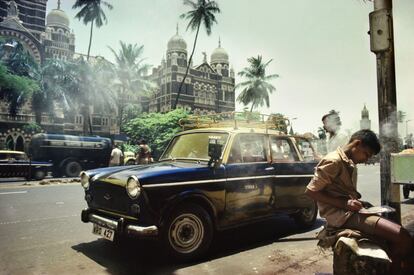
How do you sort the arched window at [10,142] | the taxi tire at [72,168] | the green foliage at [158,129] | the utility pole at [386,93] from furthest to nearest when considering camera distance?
the arched window at [10,142], the green foliage at [158,129], the taxi tire at [72,168], the utility pole at [386,93]

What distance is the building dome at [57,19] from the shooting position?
2029 inches

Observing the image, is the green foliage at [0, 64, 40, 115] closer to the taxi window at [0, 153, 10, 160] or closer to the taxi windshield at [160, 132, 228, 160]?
the taxi window at [0, 153, 10, 160]

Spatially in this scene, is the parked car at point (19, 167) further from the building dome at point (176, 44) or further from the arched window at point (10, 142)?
the building dome at point (176, 44)

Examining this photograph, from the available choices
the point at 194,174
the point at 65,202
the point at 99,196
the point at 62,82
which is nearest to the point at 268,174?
the point at 194,174

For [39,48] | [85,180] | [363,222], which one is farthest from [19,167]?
[39,48]

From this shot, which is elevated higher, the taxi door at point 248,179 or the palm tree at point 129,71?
the palm tree at point 129,71

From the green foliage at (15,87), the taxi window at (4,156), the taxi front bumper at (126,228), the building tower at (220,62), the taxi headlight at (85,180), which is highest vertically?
the building tower at (220,62)

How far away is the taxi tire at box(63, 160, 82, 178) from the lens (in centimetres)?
1912

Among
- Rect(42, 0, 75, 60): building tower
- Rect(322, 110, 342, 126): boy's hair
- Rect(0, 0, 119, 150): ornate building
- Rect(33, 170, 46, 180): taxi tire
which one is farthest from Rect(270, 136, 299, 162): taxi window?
Rect(42, 0, 75, 60): building tower

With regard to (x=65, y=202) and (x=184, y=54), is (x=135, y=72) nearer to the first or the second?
(x=184, y=54)

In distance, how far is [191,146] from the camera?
17.4 ft

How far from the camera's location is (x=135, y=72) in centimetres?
4112

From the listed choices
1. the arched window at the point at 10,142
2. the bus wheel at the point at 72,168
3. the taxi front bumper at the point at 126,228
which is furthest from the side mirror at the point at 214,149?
the arched window at the point at 10,142

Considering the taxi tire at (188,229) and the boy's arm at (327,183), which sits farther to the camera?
the taxi tire at (188,229)
